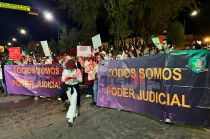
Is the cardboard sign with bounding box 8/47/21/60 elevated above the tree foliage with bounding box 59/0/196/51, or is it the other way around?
the tree foliage with bounding box 59/0/196/51

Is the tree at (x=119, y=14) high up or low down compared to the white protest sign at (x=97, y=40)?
up

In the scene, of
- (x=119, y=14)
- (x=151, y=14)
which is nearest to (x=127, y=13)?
(x=119, y=14)

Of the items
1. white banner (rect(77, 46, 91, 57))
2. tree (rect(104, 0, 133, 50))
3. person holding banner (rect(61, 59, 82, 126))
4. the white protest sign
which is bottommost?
person holding banner (rect(61, 59, 82, 126))

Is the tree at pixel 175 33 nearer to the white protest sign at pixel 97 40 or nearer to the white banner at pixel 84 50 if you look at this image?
the white protest sign at pixel 97 40

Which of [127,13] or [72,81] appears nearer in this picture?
[72,81]

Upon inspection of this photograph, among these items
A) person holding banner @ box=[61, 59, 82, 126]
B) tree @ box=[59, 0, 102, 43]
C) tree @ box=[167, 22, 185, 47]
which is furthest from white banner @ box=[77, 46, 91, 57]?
tree @ box=[167, 22, 185, 47]

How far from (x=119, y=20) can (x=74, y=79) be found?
1347 cm

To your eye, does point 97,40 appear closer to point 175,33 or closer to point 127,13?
point 127,13

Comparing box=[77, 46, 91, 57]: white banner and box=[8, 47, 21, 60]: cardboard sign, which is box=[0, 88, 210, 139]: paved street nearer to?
box=[77, 46, 91, 57]: white banner

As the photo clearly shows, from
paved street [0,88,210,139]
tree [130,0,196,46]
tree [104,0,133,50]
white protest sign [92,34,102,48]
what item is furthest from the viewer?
tree [130,0,196,46]

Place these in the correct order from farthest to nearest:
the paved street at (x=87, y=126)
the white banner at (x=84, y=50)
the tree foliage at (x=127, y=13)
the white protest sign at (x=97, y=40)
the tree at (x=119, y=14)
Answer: the tree foliage at (x=127, y=13)
the tree at (x=119, y=14)
the white banner at (x=84, y=50)
the white protest sign at (x=97, y=40)
the paved street at (x=87, y=126)

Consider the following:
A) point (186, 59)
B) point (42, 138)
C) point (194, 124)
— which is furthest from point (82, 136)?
point (186, 59)

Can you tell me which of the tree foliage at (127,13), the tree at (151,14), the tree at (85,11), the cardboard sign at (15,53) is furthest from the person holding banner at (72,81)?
the tree at (151,14)

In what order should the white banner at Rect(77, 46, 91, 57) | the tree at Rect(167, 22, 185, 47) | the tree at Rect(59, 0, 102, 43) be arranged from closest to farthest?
the white banner at Rect(77, 46, 91, 57)
the tree at Rect(59, 0, 102, 43)
the tree at Rect(167, 22, 185, 47)
